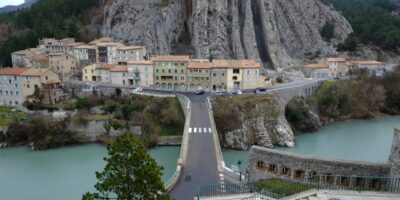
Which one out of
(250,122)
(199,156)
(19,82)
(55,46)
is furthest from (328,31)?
(199,156)

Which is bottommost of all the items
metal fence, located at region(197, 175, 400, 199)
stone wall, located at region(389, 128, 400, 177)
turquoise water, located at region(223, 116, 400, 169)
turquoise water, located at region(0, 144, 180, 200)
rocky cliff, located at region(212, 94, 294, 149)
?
turquoise water, located at region(0, 144, 180, 200)

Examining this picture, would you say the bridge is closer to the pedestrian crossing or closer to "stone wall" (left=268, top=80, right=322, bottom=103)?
the pedestrian crossing

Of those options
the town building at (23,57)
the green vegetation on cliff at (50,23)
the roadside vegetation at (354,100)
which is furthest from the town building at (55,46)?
the roadside vegetation at (354,100)

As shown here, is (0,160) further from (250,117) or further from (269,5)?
(269,5)

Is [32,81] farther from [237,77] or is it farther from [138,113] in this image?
[237,77]

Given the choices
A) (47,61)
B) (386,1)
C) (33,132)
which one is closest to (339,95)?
(33,132)

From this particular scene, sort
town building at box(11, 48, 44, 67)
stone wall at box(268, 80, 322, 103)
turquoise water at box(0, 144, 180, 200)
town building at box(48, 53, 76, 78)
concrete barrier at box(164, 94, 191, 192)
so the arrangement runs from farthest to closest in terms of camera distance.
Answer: town building at box(11, 48, 44, 67) < town building at box(48, 53, 76, 78) < stone wall at box(268, 80, 322, 103) < turquoise water at box(0, 144, 180, 200) < concrete barrier at box(164, 94, 191, 192)

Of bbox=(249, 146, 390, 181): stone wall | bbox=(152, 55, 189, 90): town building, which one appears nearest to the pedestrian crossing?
bbox=(249, 146, 390, 181): stone wall
